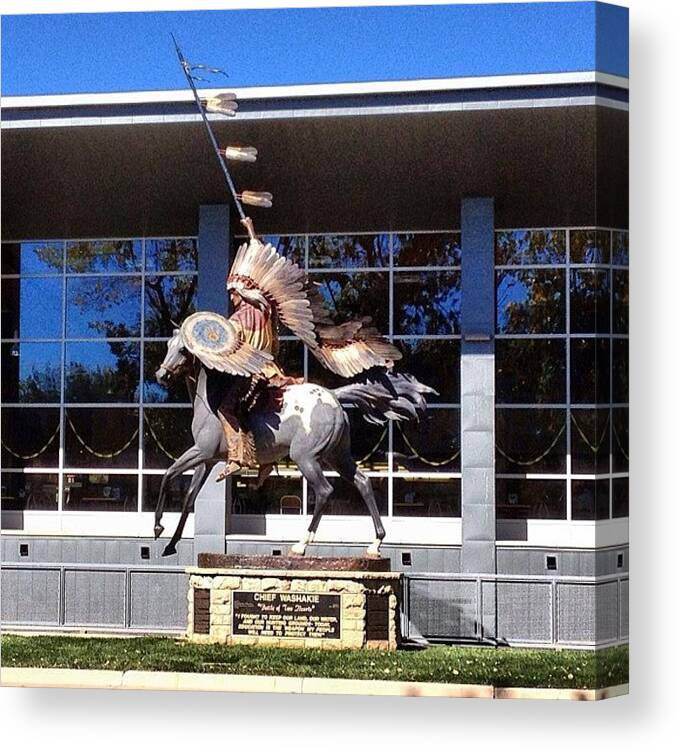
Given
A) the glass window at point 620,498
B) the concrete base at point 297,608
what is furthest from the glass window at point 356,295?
the glass window at point 620,498

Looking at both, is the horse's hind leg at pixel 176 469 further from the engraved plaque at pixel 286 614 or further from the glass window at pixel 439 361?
the glass window at pixel 439 361

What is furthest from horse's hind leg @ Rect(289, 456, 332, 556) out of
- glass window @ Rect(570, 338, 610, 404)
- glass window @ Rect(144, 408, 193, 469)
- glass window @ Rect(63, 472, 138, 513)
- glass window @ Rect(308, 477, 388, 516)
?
glass window @ Rect(570, 338, 610, 404)

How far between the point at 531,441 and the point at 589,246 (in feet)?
5.94

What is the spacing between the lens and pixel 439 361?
16.4 meters

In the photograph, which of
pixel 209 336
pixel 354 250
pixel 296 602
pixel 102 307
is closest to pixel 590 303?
pixel 354 250

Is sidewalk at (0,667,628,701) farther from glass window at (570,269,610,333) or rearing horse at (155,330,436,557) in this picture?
glass window at (570,269,610,333)

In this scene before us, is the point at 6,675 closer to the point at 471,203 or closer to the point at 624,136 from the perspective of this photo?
the point at 471,203

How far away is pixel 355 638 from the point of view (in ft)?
50.1

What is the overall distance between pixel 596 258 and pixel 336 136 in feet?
8.50

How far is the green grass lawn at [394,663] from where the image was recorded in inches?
A: 592

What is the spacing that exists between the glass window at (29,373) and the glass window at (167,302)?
941 millimetres

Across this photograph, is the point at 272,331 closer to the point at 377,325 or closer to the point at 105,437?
the point at 377,325

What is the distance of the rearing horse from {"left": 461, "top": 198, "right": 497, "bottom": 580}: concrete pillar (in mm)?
659

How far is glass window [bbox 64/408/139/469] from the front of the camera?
1670cm
